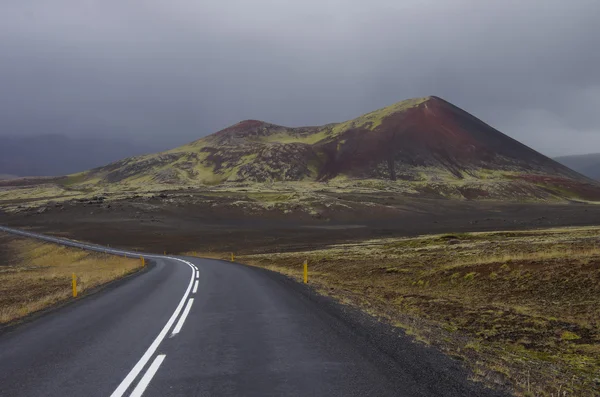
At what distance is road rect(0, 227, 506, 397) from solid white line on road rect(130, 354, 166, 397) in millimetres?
16

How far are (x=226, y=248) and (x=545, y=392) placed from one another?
200 ft

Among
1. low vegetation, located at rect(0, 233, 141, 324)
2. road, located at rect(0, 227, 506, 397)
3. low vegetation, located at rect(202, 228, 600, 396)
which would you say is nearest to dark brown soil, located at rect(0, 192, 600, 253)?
low vegetation, located at rect(0, 233, 141, 324)

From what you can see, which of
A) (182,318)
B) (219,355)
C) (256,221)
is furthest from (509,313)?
(256,221)

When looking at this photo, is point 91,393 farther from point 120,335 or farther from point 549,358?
point 549,358

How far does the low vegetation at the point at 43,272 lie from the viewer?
55.4 ft

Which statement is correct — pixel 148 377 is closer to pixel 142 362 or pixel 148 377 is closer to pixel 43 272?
pixel 142 362

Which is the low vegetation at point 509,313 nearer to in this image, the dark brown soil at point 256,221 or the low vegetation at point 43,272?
the low vegetation at point 43,272

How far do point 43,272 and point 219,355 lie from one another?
34.0 meters

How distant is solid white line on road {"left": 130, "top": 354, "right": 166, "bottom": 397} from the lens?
610 cm

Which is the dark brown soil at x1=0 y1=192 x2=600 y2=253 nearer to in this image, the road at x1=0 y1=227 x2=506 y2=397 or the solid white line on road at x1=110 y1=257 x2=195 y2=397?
the road at x1=0 y1=227 x2=506 y2=397

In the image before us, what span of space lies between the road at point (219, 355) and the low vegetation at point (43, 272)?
3905 millimetres

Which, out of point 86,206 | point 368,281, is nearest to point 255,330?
point 368,281

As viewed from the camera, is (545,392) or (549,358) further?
(549,358)

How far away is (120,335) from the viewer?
9820 millimetres
